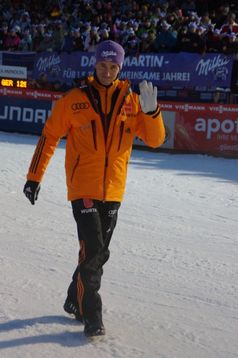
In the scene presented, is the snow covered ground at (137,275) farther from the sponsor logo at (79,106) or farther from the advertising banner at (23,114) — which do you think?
the advertising banner at (23,114)

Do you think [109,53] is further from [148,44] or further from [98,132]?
[148,44]

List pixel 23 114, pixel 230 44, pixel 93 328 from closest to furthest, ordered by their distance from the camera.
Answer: pixel 93 328 → pixel 230 44 → pixel 23 114

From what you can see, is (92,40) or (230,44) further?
(92,40)

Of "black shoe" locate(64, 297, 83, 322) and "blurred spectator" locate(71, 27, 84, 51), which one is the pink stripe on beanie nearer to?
"black shoe" locate(64, 297, 83, 322)

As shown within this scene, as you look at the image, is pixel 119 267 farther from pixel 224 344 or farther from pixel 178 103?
pixel 178 103

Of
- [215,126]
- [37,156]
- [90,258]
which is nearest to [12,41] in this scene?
[215,126]

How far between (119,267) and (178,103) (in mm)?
9454

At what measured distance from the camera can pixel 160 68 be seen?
15.2m

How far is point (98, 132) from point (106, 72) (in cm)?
38

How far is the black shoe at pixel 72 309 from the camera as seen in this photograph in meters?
4.02

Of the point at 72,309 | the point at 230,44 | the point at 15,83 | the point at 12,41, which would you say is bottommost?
the point at 72,309

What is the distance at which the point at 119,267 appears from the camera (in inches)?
211

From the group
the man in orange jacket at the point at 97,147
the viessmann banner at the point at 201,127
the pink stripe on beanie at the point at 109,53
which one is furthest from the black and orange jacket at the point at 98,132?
the viessmann banner at the point at 201,127

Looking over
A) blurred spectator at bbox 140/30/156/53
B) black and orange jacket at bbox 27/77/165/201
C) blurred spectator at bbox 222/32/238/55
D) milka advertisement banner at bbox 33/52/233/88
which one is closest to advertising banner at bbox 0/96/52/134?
milka advertisement banner at bbox 33/52/233/88
